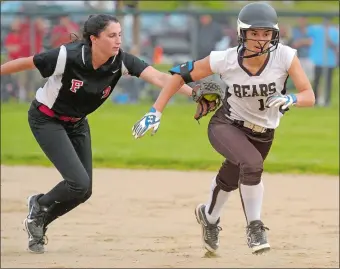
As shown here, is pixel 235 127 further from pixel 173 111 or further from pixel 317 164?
pixel 173 111

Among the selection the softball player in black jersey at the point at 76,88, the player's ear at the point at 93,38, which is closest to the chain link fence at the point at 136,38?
the softball player in black jersey at the point at 76,88

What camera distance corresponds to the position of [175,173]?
43.8ft

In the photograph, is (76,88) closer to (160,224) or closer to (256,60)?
(256,60)

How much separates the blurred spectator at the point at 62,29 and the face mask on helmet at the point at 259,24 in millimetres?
12373

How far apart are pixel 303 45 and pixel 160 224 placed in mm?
10383

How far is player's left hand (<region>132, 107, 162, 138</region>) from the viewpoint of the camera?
7191 millimetres

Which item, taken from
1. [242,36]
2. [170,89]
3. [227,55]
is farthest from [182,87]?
[242,36]

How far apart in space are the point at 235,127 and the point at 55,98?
152 centimetres

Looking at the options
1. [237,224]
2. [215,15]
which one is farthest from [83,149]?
[215,15]

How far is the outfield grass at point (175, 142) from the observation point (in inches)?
551

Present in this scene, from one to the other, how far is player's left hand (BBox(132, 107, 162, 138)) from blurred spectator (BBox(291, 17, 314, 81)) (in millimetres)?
12839

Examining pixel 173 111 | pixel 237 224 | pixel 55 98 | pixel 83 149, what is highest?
pixel 55 98

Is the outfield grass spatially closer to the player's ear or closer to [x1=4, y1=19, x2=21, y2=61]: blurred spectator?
[x1=4, y1=19, x2=21, y2=61]: blurred spectator

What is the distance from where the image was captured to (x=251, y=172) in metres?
7.30
